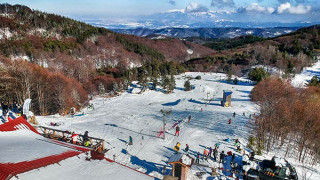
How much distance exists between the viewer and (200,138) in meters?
23.1

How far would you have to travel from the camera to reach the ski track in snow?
63.1 feet

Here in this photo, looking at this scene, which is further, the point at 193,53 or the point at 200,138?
the point at 193,53

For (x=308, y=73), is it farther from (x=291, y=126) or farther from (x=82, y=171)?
(x=82, y=171)

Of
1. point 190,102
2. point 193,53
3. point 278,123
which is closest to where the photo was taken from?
point 278,123

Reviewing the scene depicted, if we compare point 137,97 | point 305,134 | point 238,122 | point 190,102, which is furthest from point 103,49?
point 305,134

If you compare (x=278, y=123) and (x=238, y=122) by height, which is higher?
(x=278, y=123)

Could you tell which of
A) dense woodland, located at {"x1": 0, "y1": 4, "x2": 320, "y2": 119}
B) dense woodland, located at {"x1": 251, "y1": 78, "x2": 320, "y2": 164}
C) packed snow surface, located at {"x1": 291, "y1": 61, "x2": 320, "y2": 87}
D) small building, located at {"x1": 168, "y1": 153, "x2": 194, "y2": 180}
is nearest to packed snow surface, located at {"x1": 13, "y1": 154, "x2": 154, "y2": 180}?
small building, located at {"x1": 168, "y1": 153, "x2": 194, "y2": 180}

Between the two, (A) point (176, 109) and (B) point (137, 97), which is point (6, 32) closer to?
(B) point (137, 97)

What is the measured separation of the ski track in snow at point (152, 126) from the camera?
19234mm

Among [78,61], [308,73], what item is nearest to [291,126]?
[308,73]

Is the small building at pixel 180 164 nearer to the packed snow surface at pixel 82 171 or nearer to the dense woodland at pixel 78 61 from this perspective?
the packed snow surface at pixel 82 171

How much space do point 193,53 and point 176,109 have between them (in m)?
132

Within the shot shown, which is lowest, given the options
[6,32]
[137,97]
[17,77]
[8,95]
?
[137,97]

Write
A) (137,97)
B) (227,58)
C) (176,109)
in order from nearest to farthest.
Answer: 1. (176,109)
2. (137,97)
3. (227,58)
